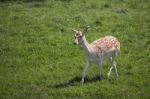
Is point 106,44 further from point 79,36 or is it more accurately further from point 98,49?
point 79,36

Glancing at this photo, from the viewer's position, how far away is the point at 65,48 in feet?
55.8

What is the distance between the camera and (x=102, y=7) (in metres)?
23.1

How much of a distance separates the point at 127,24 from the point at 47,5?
5184mm

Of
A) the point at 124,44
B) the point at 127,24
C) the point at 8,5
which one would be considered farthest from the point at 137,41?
the point at 8,5

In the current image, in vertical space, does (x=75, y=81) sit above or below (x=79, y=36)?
below

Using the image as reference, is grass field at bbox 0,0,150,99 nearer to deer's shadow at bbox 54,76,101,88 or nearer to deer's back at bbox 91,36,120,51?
deer's shadow at bbox 54,76,101,88

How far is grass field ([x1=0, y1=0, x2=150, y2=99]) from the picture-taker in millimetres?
13106

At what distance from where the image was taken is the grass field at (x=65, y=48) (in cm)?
1311

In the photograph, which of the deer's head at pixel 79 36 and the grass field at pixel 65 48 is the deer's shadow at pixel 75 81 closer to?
the grass field at pixel 65 48

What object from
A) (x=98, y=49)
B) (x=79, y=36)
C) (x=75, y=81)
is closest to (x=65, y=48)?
(x=75, y=81)

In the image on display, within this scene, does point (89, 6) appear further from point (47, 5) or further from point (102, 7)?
point (47, 5)

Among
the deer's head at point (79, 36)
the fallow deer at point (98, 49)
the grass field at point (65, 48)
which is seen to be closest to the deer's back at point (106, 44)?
the fallow deer at point (98, 49)

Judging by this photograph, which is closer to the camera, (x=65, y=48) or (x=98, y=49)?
(x=98, y=49)

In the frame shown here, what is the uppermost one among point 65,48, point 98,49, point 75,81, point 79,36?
point 79,36
